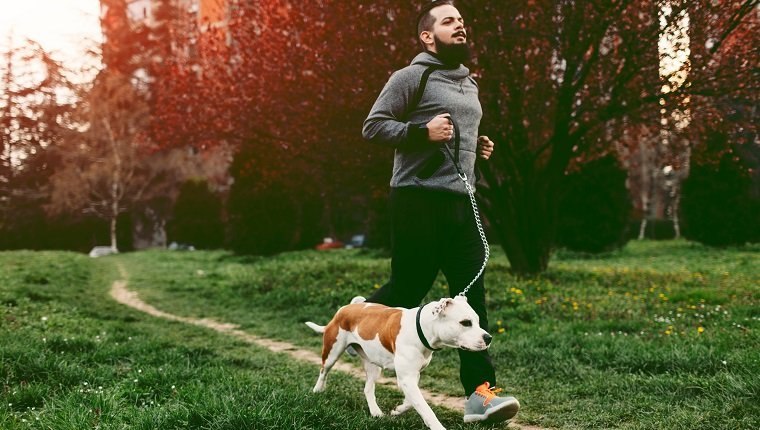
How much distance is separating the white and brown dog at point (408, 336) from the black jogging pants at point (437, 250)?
25 cm

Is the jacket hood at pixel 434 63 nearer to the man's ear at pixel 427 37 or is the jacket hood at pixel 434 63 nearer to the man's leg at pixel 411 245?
the man's ear at pixel 427 37

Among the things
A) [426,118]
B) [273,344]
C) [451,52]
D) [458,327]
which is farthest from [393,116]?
[273,344]

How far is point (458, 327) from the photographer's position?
3.06 meters

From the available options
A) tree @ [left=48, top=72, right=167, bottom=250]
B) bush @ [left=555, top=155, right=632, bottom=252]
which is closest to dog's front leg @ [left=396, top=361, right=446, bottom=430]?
bush @ [left=555, top=155, right=632, bottom=252]

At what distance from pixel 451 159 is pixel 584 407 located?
1.95 meters

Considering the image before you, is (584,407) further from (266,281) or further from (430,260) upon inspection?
(266,281)

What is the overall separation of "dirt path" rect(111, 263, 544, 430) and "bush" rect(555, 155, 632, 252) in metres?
12.2

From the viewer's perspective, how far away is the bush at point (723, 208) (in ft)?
62.3

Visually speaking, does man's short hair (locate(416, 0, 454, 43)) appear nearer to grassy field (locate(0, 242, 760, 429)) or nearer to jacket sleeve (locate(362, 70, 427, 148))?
jacket sleeve (locate(362, 70, 427, 148))

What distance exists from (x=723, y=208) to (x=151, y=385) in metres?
19.1

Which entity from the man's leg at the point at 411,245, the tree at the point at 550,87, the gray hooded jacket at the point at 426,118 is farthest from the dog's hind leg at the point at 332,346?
the tree at the point at 550,87

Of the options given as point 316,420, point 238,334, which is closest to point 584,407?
point 316,420

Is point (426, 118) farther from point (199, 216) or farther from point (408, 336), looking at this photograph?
point (199, 216)

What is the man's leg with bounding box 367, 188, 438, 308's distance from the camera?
3.51m
